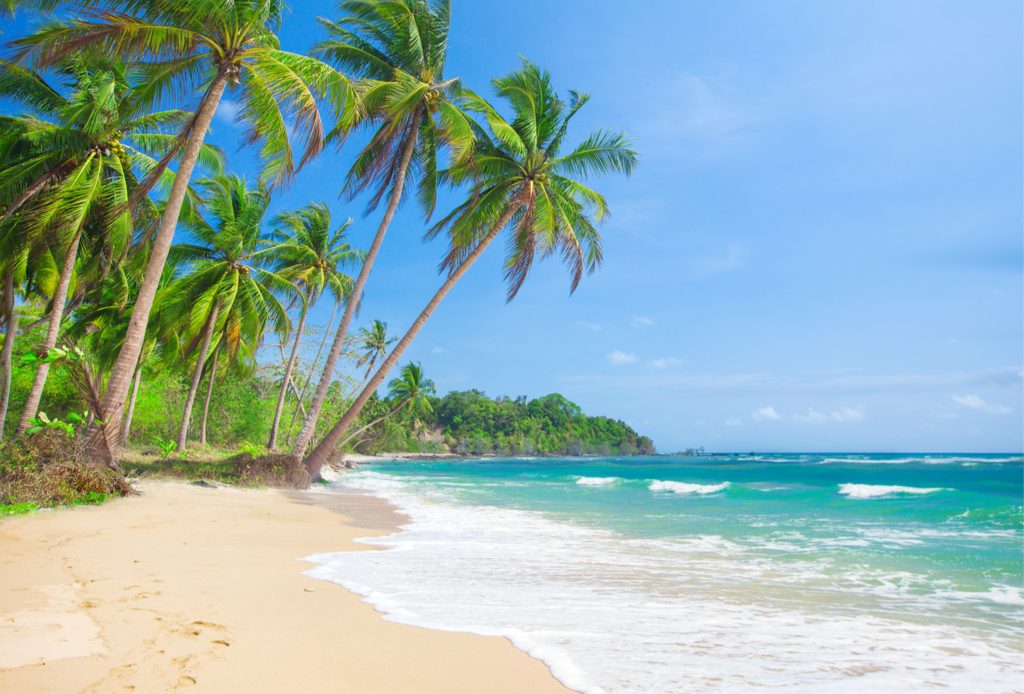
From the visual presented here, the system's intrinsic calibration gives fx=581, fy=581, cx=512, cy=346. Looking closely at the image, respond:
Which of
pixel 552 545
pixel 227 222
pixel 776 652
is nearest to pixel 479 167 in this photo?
pixel 227 222

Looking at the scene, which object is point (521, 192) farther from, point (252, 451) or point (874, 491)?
point (874, 491)

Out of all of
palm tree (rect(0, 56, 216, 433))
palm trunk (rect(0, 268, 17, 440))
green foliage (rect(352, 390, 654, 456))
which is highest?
palm tree (rect(0, 56, 216, 433))

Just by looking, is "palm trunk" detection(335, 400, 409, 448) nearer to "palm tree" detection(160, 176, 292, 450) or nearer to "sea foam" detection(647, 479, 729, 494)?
"palm tree" detection(160, 176, 292, 450)

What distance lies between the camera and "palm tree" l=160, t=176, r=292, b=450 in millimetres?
17188

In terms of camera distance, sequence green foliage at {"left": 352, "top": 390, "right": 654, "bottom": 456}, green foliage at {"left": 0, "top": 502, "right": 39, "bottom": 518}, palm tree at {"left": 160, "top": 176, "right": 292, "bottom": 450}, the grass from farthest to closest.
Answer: green foliage at {"left": 352, "top": 390, "right": 654, "bottom": 456}
palm tree at {"left": 160, "top": 176, "right": 292, "bottom": 450}
the grass
green foliage at {"left": 0, "top": 502, "right": 39, "bottom": 518}

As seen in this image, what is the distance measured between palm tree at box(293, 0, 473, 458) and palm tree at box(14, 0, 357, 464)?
337 cm

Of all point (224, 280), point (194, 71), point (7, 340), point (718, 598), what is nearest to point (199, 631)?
point (718, 598)

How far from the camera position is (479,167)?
1498 centimetres

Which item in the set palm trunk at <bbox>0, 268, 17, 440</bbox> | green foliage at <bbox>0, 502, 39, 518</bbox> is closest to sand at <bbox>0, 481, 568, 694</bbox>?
green foliage at <bbox>0, 502, 39, 518</bbox>

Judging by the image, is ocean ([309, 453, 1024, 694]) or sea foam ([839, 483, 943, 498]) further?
sea foam ([839, 483, 943, 498])

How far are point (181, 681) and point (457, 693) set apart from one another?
3.91ft

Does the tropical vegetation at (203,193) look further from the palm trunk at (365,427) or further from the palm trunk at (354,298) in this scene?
the palm trunk at (365,427)

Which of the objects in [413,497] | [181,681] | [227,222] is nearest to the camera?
[181,681]

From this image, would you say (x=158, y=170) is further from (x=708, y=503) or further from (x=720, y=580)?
(x=708, y=503)
